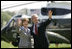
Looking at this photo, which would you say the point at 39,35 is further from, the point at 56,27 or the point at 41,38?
the point at 56,27

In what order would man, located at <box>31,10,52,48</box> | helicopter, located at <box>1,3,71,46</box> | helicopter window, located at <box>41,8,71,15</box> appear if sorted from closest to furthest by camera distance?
man, located at <box>31,10,52,48</box> < helicopter, located at <box>1,3,71,46</box> < helicopter window, located at <box>41,8,71,15</box>

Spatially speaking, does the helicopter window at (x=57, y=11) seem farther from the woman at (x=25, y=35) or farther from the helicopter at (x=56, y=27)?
the woman at (x=25, y=35)

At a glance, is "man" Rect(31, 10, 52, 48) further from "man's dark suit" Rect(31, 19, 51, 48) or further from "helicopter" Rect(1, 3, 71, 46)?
"helicopter" Rect(1, 3, 71, 46)


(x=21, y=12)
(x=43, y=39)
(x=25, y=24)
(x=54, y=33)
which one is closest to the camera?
(x=25, y=24)

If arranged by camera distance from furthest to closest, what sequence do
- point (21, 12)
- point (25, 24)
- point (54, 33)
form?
point (21, 12) → point (54, 33) → point (25, 24)

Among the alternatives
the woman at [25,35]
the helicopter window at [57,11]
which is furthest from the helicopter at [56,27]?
the woman at [25,35]

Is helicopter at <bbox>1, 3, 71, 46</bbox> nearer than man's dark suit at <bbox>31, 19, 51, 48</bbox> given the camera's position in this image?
No

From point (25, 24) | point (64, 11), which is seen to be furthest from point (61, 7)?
point (25, 24)

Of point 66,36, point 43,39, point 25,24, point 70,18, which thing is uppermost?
point 25,24

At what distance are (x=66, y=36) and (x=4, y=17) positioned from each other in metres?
2.98

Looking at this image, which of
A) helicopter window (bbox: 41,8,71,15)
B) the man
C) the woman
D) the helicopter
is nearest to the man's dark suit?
the man

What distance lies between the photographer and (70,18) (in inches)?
440

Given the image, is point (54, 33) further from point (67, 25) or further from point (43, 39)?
point (43, 39)

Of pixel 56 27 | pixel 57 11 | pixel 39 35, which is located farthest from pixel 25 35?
pixel 57 11
